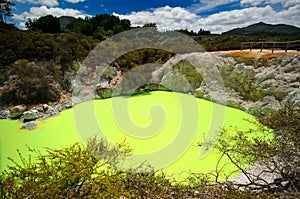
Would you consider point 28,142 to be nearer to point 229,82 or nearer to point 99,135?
point 99,135

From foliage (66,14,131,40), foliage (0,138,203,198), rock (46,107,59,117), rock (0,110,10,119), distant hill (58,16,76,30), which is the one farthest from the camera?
distant hill (58,16,76,30)

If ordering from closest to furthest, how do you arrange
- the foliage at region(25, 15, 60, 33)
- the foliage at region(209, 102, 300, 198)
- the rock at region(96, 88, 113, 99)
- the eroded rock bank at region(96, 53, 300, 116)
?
the foliage at region(209, 102, 300, 198) → the eroded rock bank at region(96, 53, 300, 116) → the rock at region(96, 88, 113, 99) → the foliage at region(25, 15, 60, 33)

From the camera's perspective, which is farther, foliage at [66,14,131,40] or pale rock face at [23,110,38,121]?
foliage at [66,14,131,40]

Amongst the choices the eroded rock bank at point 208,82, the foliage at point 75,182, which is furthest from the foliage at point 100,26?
the foliage at point 75,182

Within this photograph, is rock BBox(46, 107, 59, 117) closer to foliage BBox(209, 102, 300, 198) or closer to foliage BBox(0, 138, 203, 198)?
foliage BBox(0, 138, 203, 198)

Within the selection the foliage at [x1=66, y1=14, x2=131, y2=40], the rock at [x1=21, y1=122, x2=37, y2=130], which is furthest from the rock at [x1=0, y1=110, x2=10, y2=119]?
the foliage at [x1=66, y1=14, x2=131, y2=40]

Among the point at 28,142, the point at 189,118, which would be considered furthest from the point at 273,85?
the point at 28,142

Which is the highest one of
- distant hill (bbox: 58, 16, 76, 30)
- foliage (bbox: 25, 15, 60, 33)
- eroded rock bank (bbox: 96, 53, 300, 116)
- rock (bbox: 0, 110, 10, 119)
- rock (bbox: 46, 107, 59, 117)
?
distant hill (bbox: 58, 16, 76, 30)

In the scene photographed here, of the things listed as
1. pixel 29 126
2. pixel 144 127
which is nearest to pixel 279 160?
pixel 144 127

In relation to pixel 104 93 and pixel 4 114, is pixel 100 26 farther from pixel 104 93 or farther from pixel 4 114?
pixel 4 114

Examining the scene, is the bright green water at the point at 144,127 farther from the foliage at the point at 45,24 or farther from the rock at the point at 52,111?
the foliage at the point at 45,24
